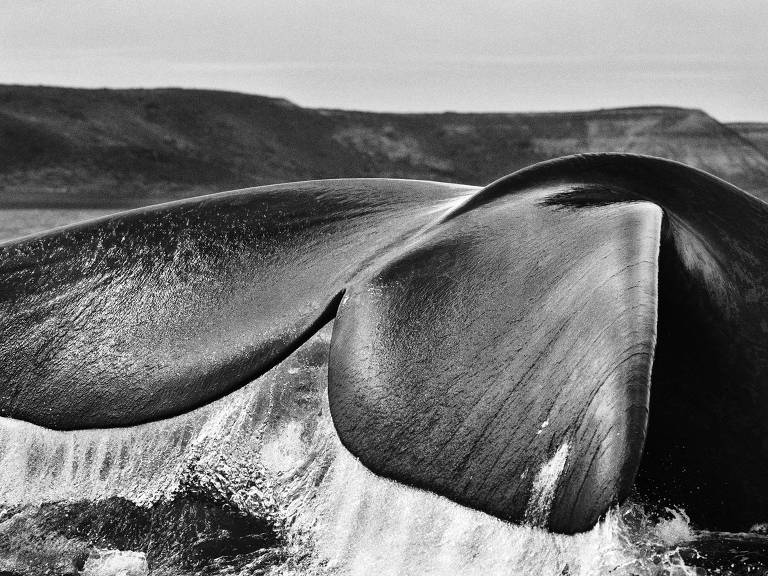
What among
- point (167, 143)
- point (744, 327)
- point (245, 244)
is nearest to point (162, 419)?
point (245, 244)

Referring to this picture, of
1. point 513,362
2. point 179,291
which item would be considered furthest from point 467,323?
point 179,291

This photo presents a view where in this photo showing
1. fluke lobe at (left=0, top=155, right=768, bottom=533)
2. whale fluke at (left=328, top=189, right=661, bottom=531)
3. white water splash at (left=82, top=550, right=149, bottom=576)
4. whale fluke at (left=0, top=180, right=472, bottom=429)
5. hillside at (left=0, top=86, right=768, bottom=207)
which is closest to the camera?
whale fluke at (left=328, top=189, right=661, bottom=531)

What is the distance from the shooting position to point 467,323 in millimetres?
3326

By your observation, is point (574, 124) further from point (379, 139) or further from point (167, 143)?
point (167, 143)

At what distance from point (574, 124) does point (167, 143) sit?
10019 mm

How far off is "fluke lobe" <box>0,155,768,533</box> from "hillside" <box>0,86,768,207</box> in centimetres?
1629

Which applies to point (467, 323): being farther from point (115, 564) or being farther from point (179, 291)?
point (115, 564)

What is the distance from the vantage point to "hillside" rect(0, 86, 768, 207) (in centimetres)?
2203

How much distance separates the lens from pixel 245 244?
4129mm

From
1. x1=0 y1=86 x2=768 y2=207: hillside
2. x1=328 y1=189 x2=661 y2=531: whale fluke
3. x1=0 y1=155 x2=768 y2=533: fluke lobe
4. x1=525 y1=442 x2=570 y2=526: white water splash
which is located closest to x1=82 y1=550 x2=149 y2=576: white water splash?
x1=0 y1=155 x2=768 y2=533: fluke lobe

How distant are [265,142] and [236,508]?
22624 millimetres

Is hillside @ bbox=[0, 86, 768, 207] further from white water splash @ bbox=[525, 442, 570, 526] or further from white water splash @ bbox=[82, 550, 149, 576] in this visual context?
white water splash @ bbox=[525, 442, 570, 526]

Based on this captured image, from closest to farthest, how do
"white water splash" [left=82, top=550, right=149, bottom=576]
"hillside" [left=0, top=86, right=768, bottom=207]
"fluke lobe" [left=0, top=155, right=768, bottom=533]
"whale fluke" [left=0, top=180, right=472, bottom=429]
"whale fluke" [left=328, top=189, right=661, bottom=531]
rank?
"whale fluke" [left=328, top=189, right=661, bottom=531] → "fluke lobe" [left=0, top=155, right=768, bottom=533] → "whale fluke" [left=0, top=180, right=472, bottom=429] → "white water splash" [left=82, top=550, right=149, bottom=576] → "hillside" [left=0, top=86, right=768, bottom=207]

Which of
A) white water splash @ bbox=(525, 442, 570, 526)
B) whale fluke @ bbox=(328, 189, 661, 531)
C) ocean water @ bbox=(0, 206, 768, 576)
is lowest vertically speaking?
ocean water @ bbox=(0, 206, 768, 576)
